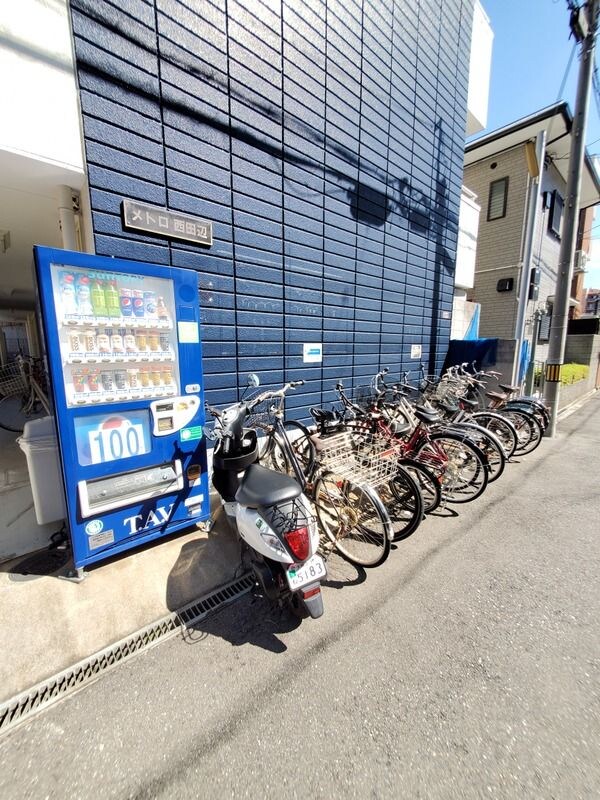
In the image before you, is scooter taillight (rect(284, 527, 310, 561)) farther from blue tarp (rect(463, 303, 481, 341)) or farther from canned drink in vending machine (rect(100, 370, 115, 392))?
blue tarp (rect(463, 303, 481, 341))

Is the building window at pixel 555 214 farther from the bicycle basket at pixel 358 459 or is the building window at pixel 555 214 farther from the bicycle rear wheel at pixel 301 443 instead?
the bicycle basket at pixel 358 459

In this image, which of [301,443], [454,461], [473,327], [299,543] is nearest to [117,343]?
[299,543]

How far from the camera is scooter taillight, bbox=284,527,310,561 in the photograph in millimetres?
1998

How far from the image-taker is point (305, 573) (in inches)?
80.0

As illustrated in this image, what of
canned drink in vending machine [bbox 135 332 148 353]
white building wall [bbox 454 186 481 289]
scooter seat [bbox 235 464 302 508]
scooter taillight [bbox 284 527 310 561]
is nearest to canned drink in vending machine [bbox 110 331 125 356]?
canned drink in vending machine [bbox 135 332 148 353]

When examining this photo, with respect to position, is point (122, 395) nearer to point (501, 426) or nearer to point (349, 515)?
point (349, 515)

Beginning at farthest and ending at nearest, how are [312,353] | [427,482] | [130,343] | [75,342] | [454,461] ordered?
1. [312,353]
2. [454,461]
3. [427,482]
4. [130,343]
5. [75,342]

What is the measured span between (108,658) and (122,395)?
1670 millimetres

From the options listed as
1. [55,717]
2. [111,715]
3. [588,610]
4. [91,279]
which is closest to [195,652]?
[111,715]

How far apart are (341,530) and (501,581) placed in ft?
4.28

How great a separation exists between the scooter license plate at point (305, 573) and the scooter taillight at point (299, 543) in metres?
0.07

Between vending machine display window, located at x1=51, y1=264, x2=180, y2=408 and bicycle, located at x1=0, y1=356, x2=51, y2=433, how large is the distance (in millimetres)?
5366

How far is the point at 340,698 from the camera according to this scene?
172 centimetres

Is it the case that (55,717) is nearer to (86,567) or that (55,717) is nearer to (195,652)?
(195,652)
